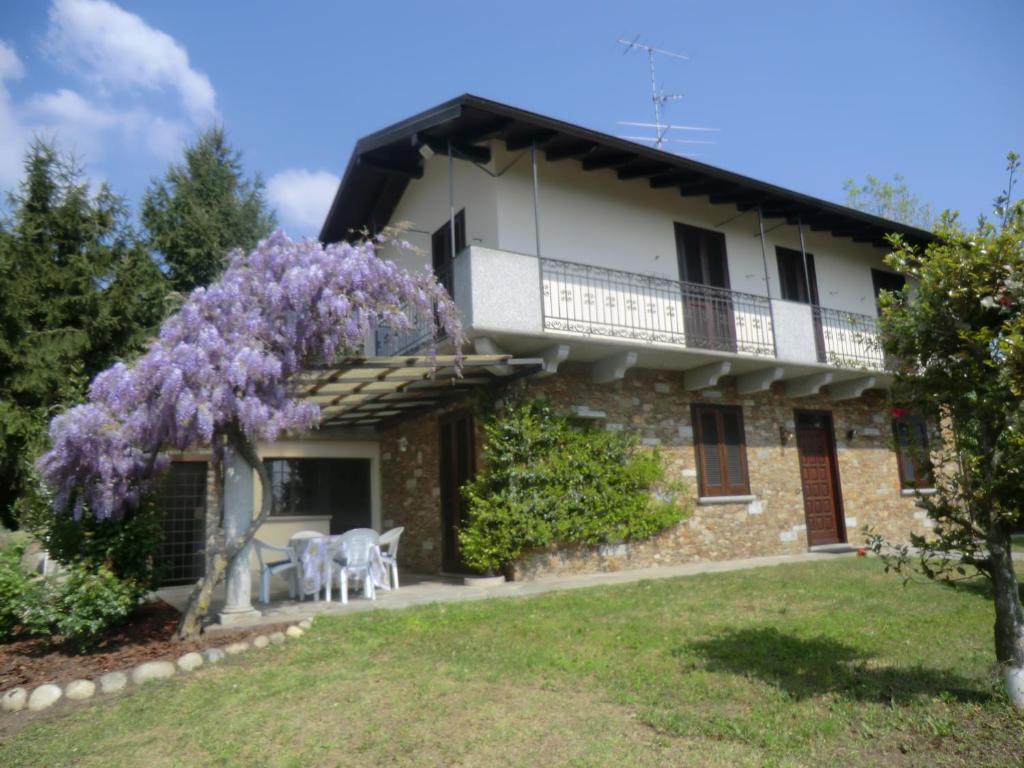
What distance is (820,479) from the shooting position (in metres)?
11.6

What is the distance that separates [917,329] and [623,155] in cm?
644

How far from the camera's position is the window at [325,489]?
37.8 ft

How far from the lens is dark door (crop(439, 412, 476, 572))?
31.1ft

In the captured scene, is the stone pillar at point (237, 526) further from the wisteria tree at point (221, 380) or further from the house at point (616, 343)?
the house at point (616, 343)

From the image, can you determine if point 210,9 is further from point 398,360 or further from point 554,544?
point 554,544

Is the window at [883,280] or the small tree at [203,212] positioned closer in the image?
the window at [883,280]

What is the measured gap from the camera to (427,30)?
8500 mm

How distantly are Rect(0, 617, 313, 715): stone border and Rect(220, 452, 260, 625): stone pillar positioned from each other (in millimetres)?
1113

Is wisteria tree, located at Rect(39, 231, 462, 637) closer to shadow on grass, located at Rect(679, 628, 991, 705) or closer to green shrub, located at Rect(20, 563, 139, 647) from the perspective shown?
green shrub, located at Rect(20, 563, 139, 647)

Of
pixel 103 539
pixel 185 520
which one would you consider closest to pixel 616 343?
pixel 103 539

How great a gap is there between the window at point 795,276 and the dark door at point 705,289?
158 centimetres

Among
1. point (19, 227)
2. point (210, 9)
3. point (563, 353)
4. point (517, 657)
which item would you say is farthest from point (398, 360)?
point (19, 227)

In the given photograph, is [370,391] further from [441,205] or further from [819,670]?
[819,670]

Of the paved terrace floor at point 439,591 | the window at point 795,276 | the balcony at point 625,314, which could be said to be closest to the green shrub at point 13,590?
the paved terrace floor at point 439,591
